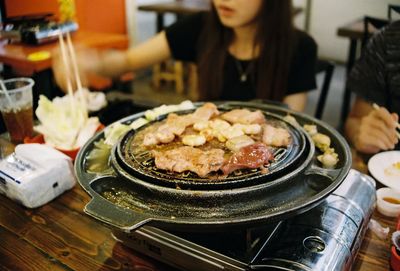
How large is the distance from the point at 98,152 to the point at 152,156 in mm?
308

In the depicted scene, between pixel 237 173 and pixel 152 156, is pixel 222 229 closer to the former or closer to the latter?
pixel 237 173

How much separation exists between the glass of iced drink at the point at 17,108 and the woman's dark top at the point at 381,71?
1.92 meters

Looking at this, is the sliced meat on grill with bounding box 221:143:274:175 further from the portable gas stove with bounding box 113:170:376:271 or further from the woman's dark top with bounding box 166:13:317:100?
the woman's dark top with bounding box 166:13:317:100

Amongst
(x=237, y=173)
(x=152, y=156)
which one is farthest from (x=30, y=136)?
(x=237, y=173)

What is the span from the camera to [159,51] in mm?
3047

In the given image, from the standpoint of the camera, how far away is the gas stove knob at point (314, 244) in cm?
112

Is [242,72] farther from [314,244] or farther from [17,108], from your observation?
[314,244]

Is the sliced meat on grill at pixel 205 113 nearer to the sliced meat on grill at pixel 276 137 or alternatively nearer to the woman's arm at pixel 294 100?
the sliced meat on grill at pixel 276 137

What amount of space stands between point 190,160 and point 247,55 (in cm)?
166

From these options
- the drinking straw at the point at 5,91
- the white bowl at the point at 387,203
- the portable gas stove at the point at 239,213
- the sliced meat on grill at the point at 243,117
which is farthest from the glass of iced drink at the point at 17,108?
the white bowl at the point at 387,203

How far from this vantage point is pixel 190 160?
1264 millimetres

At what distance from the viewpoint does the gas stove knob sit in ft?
3.66

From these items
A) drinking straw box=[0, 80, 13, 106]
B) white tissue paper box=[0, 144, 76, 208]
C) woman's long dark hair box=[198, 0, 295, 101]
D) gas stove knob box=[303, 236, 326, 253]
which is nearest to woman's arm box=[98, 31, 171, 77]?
woman's long dark hair box=[198, 0, 295, 101]

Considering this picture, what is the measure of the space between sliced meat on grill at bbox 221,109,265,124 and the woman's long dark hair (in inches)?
40.0
